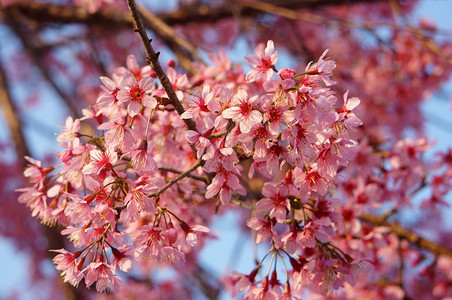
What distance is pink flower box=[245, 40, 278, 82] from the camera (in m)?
1.37

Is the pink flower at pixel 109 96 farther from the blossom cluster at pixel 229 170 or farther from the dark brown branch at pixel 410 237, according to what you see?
the dark brown branch at pixel 410 237

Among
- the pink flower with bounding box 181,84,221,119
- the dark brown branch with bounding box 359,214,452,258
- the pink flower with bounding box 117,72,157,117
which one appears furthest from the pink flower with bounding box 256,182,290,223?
the dark brown branch with bounding box 359,214,452,258

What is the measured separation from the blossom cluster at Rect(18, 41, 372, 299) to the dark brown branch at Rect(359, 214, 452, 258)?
1.36 meters

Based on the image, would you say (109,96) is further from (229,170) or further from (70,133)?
(229,170)

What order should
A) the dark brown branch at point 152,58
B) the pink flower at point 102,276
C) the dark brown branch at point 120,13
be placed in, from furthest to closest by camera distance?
the dark brown branch at point 120,13 → the pink flower at point 102,276 → the dark brown branch at point 152,58

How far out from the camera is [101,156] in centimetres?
136

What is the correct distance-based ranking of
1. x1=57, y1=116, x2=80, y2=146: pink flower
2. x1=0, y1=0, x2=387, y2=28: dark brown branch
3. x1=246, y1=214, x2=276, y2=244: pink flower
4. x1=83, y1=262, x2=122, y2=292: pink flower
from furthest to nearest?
x1=0, y1=0, x2=387, y2=28: dark brown branch < x1=57, y1=116, x2=80, y2=146: pink flower < x1=246, y1=214, x2=276, y2=244: pink flower < x1=83, y1=262, x2=122, y2=292: pink flower

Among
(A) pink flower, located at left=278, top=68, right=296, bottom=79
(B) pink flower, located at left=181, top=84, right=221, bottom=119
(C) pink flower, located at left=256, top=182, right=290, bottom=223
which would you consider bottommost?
(C) pink flower, located at left=256, top=182, right=290, bottom=223

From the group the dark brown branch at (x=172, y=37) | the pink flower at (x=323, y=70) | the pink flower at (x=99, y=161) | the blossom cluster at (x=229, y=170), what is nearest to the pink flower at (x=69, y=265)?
the blossom cluster at (x=229, y=170)

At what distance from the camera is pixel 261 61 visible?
138 cm

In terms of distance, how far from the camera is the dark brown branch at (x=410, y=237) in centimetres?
281

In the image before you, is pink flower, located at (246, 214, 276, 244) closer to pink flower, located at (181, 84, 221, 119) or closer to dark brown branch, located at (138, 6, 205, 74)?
pink flower, located at (181, 84, 221, 119)

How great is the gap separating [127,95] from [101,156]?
22cm

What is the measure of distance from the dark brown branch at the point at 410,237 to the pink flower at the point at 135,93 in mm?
1911
